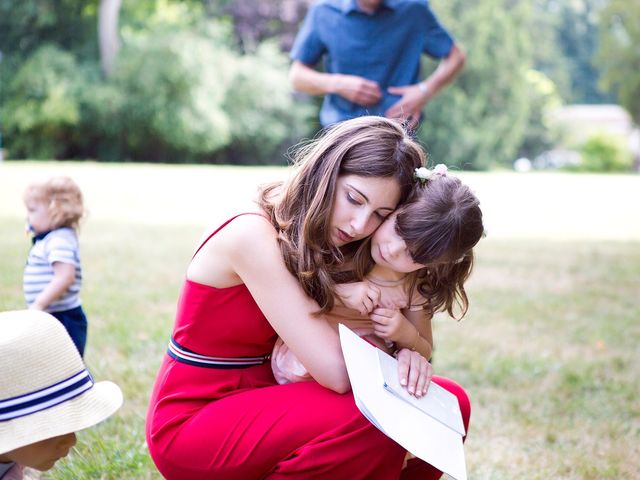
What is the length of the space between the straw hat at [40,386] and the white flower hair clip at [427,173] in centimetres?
92

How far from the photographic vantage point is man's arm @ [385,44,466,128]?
10.9 feet

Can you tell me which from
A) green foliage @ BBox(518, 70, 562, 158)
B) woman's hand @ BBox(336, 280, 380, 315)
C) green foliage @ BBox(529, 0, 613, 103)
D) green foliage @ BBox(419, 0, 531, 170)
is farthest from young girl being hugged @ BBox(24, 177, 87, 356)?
green foliage @ BBox(529, 0, 613, 103)

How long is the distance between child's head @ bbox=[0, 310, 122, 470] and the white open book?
0.59 meters

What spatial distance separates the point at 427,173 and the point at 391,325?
385 millimetres

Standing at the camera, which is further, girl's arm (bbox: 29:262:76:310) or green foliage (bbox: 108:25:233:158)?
green foliage (bbox: 108:25:233:158)

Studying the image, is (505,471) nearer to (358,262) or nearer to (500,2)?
(358,262)

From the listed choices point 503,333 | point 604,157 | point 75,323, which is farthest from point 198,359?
point 604,157

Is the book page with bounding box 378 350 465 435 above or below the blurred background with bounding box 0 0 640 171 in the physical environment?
above

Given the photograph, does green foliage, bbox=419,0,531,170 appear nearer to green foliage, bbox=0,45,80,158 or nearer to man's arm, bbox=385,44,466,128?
green foliage, bbox=0,45,80,158

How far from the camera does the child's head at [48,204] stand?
2.87m

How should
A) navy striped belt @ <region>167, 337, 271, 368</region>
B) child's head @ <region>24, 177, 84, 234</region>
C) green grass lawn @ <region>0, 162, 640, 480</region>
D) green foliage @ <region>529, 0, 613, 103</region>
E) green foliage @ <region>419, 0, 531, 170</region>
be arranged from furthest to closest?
green foliage @ <region>529, 0, 613, 103</region>, green foliage @ <region>419, 0, 531, 170</region>, child's head @ <region>24, 177, 84, 234</region>, green grass lawn @ <region>0, 162, 640, 480</region>, navy striped belt @ <region>167, 337, 271, 368</region>

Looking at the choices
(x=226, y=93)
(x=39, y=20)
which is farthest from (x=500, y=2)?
(x=39, y=20)

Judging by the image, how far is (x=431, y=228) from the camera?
1894mm

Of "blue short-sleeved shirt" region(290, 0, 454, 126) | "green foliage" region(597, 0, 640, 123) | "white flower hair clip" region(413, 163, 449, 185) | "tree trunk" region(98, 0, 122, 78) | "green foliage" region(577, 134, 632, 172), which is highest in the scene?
"white flower hair clip" region(413, 163, 449, 185)
